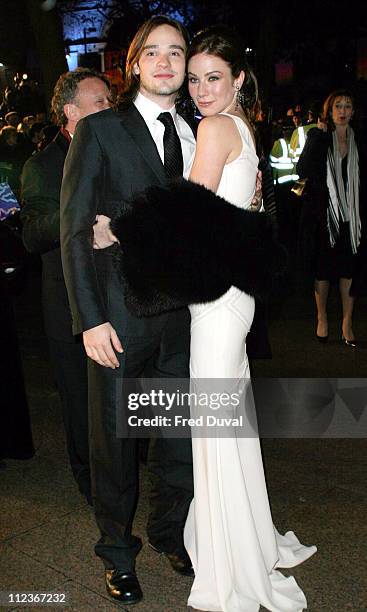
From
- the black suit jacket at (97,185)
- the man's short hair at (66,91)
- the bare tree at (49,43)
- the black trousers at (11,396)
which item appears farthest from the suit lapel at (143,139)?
the bare tree at (49,43)

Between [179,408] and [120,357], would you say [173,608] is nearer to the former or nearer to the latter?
[179,408]

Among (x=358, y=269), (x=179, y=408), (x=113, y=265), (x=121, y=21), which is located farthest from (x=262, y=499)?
(x=121, y=21)

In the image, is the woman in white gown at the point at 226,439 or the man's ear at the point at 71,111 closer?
the woman in white gown at the point at 226,439

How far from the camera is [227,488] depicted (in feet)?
9.38

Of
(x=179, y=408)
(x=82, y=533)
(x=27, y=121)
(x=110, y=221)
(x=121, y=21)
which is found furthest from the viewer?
(x=121, y=21)

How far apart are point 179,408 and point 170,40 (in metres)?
1.46

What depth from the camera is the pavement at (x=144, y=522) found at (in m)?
3.04

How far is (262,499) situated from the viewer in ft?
9.86

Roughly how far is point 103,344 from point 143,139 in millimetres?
787

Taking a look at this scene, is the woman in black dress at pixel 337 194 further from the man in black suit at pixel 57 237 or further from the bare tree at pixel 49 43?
the bare tree at pixel 49 43

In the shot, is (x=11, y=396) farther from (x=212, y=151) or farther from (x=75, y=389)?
(x=212, y=151)

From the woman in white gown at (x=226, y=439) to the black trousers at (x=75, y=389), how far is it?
40.4 inches

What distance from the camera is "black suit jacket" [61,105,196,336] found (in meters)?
2.81

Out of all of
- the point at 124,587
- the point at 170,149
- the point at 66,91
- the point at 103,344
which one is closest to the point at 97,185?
the point at 170,149
